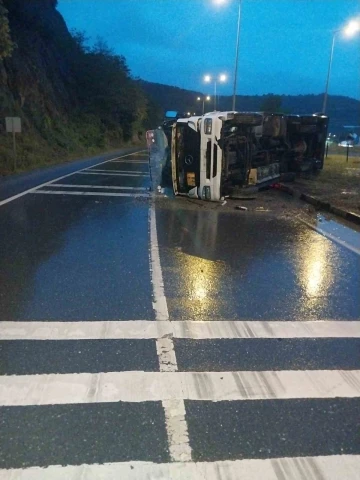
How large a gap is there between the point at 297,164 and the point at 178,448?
1574cm

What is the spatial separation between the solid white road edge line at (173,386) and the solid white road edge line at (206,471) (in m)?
0.59

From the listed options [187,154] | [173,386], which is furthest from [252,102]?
[173,386]

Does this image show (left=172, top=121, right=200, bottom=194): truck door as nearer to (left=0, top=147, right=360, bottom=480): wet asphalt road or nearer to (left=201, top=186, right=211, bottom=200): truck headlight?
(left=201, top=186, right=211, bottom=200): truck headlight

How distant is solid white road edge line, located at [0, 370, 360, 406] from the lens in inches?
120

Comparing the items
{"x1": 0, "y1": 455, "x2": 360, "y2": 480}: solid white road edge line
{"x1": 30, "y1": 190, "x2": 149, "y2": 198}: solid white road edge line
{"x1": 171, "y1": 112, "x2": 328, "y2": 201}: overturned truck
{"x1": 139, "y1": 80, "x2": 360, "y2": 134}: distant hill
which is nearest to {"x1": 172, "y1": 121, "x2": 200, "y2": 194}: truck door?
{"x1": 171, "y1": 112, "x2": 328, "y2": 201}: overturned truck

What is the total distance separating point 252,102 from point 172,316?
140680 mm

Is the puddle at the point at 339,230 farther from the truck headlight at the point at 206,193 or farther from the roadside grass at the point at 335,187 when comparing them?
the truck headlight at the point at 206,193

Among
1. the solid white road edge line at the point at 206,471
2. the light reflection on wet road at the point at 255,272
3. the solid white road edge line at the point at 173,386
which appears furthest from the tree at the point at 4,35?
the solid white road edge line at the point at 206,471

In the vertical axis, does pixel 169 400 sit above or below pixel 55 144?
below

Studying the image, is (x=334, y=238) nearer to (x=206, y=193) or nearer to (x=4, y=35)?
(x=206, y=193)

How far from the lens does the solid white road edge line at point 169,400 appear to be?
2.59 meters

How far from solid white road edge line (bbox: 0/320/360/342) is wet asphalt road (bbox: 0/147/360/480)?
0.04m

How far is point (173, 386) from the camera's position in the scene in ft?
10.5

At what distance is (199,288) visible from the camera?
5293mm
